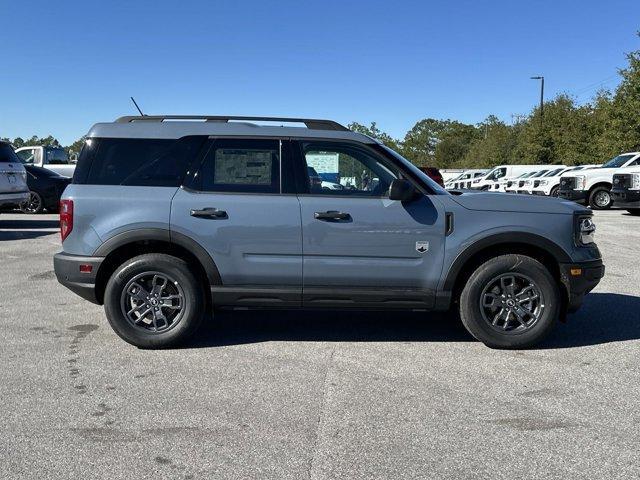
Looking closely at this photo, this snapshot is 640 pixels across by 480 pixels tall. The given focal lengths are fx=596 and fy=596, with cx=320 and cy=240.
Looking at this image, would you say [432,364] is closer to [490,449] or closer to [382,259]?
[382,259]

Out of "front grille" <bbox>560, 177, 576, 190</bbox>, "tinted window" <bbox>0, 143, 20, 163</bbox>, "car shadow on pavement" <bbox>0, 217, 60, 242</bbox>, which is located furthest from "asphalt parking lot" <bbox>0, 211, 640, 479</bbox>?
"front grille" <bbox>560, 177, 576, 190</bbox>

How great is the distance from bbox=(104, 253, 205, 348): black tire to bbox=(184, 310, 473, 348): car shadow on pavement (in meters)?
0.24

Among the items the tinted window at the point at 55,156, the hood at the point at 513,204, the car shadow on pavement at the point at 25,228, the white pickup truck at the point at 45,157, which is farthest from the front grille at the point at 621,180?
the tinted window at the point at 55,156

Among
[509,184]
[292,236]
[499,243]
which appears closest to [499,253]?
[499,243]

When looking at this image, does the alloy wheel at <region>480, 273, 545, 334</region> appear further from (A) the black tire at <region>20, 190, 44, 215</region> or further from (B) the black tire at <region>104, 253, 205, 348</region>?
(A) the black tire at <region>20, 190, 44, 215</region>

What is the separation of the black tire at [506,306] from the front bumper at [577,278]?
10 cm

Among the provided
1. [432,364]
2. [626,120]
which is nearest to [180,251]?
[432,364]

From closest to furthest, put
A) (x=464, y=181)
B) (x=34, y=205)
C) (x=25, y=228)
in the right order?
(x=25, y=228) < (x=34, y=205) < (x=464, y=181)

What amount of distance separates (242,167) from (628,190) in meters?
16.0

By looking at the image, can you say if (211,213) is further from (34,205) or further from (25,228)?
(34,205)

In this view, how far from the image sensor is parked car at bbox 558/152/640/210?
2033cm

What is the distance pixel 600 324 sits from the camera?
5812 mm

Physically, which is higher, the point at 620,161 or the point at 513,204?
the point at 620,161

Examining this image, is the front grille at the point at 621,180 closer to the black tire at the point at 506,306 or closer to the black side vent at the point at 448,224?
the black tire at the point at 506,306
